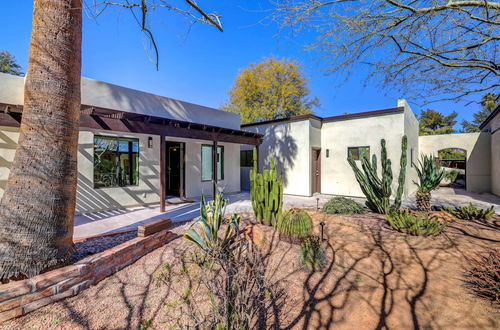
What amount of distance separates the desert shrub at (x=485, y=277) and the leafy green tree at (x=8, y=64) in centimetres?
2944

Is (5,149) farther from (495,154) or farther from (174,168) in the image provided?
(495,154)

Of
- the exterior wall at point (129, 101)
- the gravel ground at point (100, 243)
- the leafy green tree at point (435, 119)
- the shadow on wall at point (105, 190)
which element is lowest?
the gravel ground at point (100, 243)

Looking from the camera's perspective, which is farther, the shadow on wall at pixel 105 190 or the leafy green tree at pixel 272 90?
the leafy green tree at pixel 272 90

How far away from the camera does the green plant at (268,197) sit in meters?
4.99

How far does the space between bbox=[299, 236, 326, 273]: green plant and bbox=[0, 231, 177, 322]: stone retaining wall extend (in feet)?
8.52

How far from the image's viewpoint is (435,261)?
147 inches

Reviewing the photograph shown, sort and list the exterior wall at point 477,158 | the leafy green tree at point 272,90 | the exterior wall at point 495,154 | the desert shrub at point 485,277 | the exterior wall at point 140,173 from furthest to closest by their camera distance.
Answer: the leafy green tree at point 272,90 < the exterior wall at point 477,158 < the exterior wall at point 495,154 < the exterior wall at point 140,173 < the desert shrub at point 485,277

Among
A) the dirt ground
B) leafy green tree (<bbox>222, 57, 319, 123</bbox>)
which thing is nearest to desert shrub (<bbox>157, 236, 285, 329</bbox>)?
the dirt ground

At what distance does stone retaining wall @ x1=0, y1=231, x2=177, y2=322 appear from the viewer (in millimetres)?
2201

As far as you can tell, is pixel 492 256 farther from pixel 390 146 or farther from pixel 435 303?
pixel 390 146

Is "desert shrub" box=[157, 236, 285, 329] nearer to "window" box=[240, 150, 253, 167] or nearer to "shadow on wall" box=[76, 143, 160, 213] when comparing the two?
"shadow on wall" box=[76, 143, 160, 213]

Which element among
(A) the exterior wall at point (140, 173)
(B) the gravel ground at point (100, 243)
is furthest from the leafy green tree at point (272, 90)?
(B) the gravel ground at point (100, 243)

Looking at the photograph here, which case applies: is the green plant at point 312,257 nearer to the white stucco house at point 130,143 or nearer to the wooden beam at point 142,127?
the white stucco house at point 130,143

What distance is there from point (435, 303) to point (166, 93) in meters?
9.28
